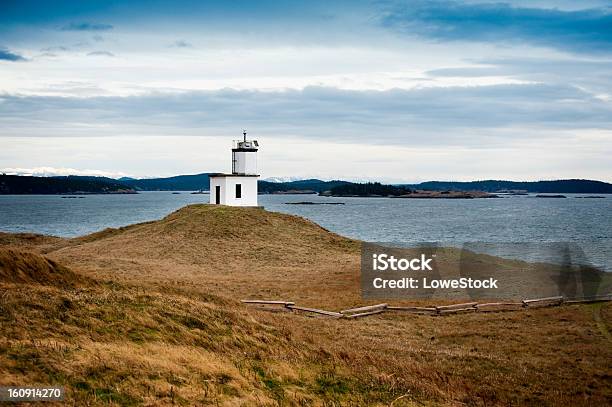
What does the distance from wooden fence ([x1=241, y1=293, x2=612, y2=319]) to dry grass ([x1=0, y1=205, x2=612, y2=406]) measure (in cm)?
74

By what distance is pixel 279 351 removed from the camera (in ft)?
55.3

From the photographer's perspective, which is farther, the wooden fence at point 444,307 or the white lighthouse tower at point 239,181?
the white lighthouse tower at point 239,181

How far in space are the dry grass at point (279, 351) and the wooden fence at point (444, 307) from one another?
0.74m

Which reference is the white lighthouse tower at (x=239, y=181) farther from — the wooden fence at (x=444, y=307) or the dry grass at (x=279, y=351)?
the wooden fence at (x=444, y=307)

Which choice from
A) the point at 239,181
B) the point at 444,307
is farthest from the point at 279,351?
the point at 239,181

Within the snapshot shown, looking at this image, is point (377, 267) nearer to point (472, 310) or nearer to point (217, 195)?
point (472, 310)

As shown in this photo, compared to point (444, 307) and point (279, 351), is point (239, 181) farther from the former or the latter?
point (279, 351)

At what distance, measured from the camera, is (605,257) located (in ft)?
189

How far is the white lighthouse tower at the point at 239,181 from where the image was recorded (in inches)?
2163

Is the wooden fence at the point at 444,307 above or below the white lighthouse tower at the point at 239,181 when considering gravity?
below

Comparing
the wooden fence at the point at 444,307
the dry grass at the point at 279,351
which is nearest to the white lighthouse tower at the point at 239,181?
the dry grass at the point at 279,351

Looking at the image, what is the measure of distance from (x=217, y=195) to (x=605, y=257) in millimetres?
37485

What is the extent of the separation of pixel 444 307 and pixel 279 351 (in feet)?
41.5

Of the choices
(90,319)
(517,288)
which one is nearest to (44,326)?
(90,319)
